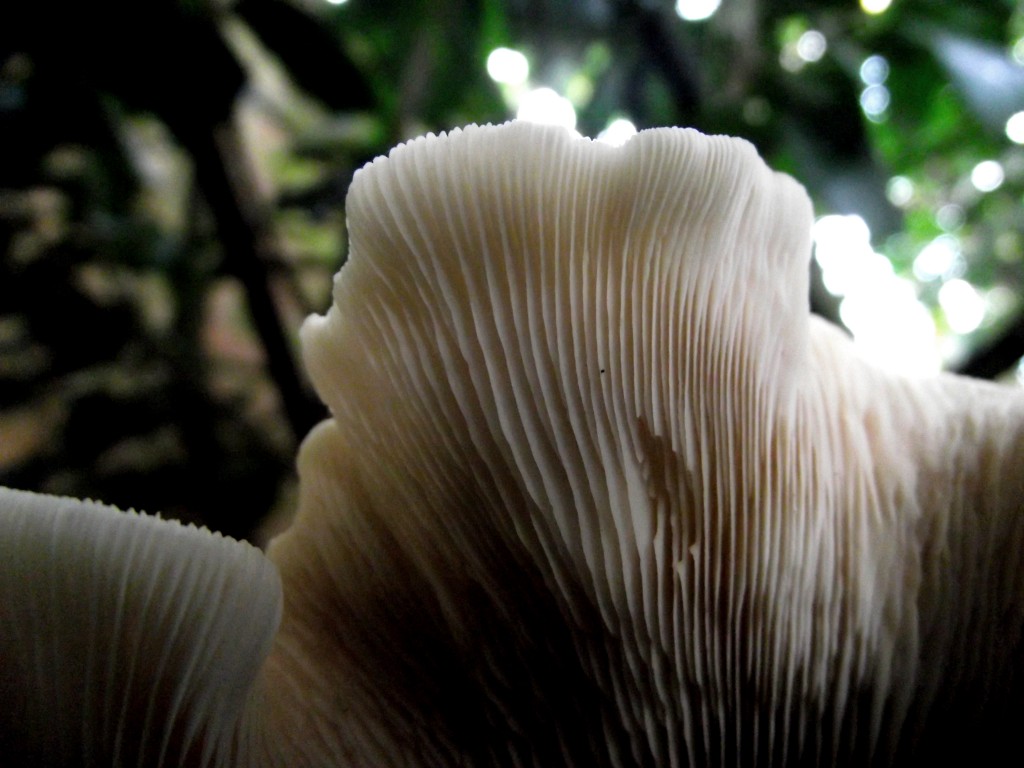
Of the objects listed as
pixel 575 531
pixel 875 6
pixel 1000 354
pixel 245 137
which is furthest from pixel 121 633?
pixel 875 6

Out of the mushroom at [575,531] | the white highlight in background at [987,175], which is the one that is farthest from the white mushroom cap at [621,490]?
the white highlight in background at [987,175]

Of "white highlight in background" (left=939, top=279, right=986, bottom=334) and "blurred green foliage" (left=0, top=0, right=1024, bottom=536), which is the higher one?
"white highlight in background" (left=939, top=279, right=986, bottom=334)

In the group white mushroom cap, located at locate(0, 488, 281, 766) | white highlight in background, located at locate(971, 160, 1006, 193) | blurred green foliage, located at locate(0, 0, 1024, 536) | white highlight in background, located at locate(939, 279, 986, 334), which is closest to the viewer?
white mushroom cap, located at locate(0, 488, 281, 766)

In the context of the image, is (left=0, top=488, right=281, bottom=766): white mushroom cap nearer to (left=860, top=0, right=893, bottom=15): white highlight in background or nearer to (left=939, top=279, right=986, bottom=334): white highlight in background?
(left=860, top=0, right=893, bottom=15): white highlight in background

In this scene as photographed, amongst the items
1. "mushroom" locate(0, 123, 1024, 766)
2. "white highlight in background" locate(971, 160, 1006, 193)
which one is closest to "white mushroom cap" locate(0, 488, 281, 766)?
"mushroom" locate(0, 123, 1024, 766)

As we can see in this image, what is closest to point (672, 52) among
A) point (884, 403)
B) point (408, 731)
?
point (884, 403)
